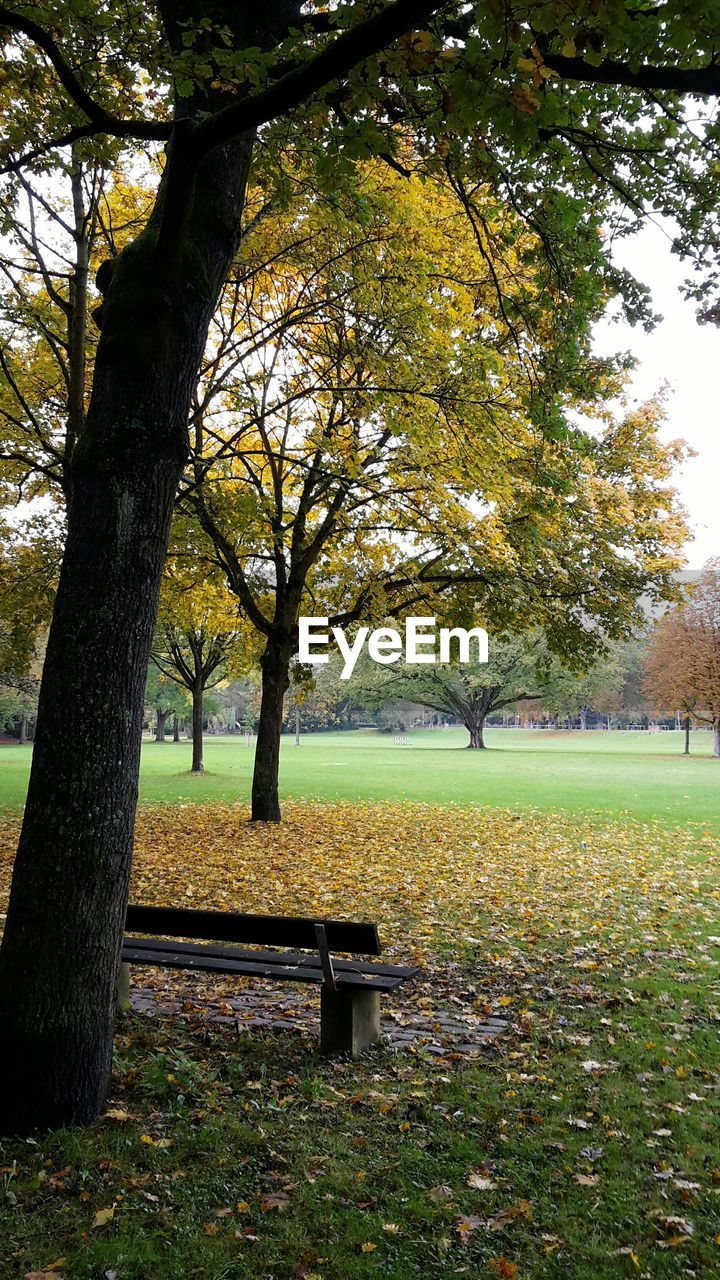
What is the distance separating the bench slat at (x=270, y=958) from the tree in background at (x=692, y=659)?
148 ft

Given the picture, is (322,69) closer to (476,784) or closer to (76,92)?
(76,92)

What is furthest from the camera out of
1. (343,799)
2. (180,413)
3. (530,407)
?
(343,799)

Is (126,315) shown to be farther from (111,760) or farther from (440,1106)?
(440,1106)

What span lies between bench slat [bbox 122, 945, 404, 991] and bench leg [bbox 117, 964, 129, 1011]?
16.4 inches

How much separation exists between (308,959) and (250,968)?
0.42 metres

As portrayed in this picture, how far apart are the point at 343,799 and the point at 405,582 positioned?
8546mm

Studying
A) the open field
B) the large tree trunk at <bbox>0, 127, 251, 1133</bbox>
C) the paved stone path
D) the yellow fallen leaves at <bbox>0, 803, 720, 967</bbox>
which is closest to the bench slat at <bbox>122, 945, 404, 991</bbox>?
the paved stone path

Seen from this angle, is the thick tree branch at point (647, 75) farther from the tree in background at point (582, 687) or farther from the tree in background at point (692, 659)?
the tree in background at point (692, 659)

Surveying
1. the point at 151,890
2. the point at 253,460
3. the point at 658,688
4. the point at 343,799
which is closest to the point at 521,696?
the point at 658,688

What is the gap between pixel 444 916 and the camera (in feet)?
30.5

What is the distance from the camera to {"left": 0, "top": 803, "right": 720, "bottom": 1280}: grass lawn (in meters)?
3.23

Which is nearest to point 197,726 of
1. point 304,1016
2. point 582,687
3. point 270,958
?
→ point 304,1016

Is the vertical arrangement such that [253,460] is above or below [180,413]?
above

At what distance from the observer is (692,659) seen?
159 ft
